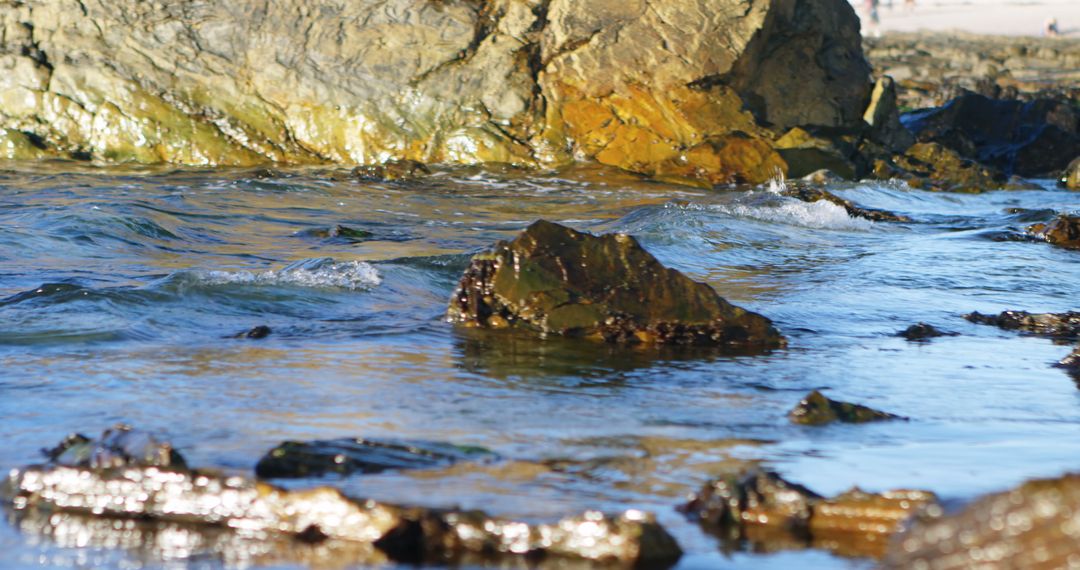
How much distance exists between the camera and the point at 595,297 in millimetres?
5781

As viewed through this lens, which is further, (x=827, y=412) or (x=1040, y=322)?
(x=1040, y=322)

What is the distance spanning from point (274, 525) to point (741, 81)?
11423 millimetres

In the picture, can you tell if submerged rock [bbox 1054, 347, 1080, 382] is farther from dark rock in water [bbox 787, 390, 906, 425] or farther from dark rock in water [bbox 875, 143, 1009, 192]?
dark rock in water [bbox 875, 143, 1009, 192]

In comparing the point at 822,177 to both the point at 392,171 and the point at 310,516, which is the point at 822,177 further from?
the point at 310,516

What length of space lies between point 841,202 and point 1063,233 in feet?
7.19

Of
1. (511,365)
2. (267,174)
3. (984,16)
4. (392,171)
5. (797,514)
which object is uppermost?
(984,16)

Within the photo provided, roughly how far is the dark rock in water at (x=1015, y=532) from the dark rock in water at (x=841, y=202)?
9224 millimetres

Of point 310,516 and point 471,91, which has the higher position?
point 471,91

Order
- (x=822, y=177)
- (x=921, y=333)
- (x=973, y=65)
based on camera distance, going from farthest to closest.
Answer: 1. (x=973, y=65)
2. (x=822, y=177)
3. (x=921, y=333)

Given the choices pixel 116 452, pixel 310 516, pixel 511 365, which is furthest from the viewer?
pixel 511 365

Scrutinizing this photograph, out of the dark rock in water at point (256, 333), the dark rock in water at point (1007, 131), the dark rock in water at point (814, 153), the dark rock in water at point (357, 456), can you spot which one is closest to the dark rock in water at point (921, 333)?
the dark rock in water at point (256, 333)

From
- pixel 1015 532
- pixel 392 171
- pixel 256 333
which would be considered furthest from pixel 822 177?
pixel 1015 532

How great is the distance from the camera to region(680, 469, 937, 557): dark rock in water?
3.04m

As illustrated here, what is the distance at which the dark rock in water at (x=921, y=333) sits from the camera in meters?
6.02
